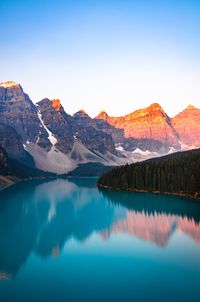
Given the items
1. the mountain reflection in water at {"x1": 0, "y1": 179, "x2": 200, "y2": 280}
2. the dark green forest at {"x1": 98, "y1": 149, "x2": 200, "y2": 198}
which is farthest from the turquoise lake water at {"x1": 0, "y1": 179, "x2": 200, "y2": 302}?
the dark green forest at {"x1": 98, "y1": 149, "x2": 200, "y2": 198}

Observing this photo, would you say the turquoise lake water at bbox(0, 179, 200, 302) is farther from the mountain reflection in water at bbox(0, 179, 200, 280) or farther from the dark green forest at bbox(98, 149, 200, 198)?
the dark green forest at bbox(98, 149, 200, 198)

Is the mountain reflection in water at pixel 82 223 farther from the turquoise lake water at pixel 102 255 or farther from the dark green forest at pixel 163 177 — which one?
the dark green forest at pixel 163 177

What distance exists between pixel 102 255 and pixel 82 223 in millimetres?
27607

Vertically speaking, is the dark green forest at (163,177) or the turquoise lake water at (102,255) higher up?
the dark green forest at (163,177)

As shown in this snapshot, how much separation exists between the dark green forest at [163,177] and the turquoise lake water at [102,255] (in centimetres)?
2038

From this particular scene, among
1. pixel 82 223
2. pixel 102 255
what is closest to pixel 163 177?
pixel 82 223

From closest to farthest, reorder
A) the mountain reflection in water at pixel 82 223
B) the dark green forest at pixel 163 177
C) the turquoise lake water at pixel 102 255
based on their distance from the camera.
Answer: the turquoise lake water at pixel 102 255, the mountain reflection in water at pixel 82 223, the dark green forest at pixel 163 177

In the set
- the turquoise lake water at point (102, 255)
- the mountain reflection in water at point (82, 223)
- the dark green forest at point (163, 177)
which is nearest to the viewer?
the turquoise lake water at point (102, 255)

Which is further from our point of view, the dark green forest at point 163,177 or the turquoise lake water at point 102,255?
the dark green forest at point 163,177

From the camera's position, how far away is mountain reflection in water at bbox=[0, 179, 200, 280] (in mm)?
51312

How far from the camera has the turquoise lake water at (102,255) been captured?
32.9 m

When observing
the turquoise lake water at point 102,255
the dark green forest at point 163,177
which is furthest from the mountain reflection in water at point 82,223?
the dark green forest at point 163,177

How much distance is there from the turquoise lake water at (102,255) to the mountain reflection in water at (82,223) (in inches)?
5.1

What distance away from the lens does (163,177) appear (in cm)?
12275
